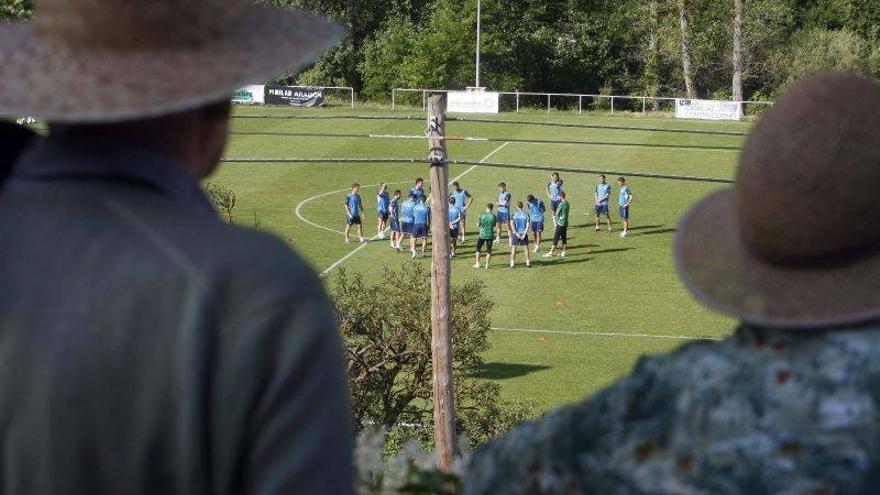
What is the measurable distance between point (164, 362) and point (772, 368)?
73 centimetres

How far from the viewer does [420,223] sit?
3005 cm

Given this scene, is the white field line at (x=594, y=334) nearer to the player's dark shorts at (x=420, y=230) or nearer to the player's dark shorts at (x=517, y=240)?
the player's dark shorts at (x=517, y=240)

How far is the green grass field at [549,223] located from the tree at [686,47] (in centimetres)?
919

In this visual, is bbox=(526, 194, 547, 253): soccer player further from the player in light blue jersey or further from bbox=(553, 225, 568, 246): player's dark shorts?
the player in light blue jersey

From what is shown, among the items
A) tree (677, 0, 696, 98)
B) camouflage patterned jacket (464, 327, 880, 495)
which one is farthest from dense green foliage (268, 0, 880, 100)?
camouflage patterned jacket (464, 327, 880, 495)

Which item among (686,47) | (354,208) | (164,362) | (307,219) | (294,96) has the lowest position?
(307,219)

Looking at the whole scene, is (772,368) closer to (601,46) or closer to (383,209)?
(383,209)

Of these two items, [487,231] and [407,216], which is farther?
[407,216]

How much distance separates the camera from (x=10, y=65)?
71.0 inches

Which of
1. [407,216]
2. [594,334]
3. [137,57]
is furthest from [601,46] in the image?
[137,57]

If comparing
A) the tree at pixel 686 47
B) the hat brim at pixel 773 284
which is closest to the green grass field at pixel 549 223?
the tree at pixel 686 47

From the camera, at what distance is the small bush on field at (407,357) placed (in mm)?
16734

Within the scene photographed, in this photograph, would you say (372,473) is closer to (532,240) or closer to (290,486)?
(290,486)

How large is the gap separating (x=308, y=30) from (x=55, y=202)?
0.37m
